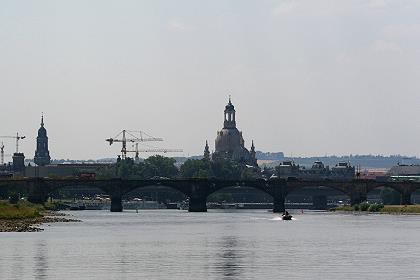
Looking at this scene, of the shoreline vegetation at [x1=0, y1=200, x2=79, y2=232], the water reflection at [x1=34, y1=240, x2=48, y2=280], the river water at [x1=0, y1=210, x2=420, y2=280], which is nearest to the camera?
the water reflection at [x1=34, y1=240, x2=48, y2=280]

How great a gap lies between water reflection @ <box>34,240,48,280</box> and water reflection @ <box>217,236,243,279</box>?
449 inches

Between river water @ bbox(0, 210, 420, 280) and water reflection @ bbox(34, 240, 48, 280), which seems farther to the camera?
river water @ bbox(0, 210, 420, 280)

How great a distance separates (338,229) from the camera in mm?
166250

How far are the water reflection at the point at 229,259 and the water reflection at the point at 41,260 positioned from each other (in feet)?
37.4

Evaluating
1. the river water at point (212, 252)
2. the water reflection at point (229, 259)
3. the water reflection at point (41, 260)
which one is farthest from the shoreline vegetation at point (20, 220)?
the water reflection at point (41, 260)

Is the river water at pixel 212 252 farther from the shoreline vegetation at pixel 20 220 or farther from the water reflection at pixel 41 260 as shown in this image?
the shoreline vegetation at pixel 20 220

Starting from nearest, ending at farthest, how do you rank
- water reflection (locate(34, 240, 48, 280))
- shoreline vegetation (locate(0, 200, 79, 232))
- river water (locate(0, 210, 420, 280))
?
water reflection (locate(34, 240, 48, 280)) < river water (locate(0, 210, 420, 280)) < shoreline vegetation (locate(0, 200, 79, 232))

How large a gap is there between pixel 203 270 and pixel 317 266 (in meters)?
8.04

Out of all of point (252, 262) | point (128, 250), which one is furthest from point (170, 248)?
point (252, 262)

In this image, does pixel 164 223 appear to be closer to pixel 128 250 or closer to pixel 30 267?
pixel 128 250

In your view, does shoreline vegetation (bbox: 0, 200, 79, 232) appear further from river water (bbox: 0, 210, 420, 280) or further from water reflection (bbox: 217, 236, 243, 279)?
water reflection (bbox: 217, 236, 243, 279)

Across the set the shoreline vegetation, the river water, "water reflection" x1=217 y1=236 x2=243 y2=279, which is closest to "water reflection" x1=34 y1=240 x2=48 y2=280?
the river water

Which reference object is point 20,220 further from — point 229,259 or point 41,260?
point 229,259

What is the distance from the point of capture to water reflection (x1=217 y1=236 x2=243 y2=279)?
99.6 m
